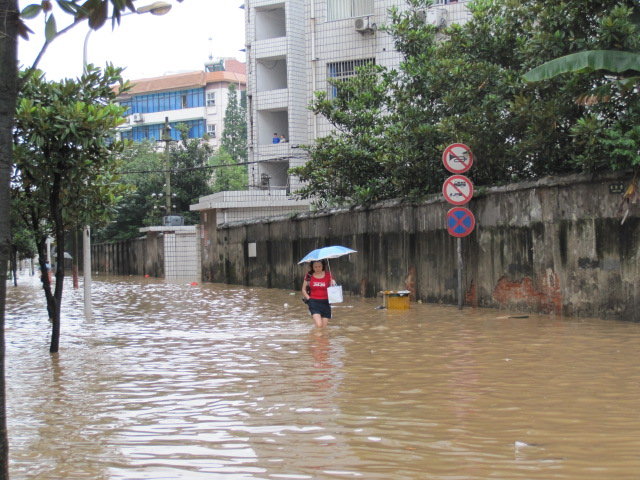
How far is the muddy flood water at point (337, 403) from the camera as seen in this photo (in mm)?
5121

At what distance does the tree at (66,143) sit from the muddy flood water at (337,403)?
213 cm

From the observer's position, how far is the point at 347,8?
34219 mm

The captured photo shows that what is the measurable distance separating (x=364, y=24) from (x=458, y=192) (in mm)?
19522

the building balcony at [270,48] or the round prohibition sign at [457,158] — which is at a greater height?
the building balcony at [270,48]

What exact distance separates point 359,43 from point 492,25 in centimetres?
1759

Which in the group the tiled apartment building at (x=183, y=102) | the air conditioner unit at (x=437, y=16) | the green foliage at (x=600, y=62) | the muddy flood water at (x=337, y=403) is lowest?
the muddy flood water at (x=337, y=403)

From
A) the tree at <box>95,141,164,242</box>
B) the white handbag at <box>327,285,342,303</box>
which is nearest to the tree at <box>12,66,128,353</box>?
the white handbag at <box>327,285,342,303</box>

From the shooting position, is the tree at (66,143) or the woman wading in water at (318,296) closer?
the tree at (66,143)

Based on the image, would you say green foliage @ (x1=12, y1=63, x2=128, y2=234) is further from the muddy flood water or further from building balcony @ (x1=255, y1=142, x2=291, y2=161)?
building balcony @ (x1=255, y1=142, x2=291, y2=161)

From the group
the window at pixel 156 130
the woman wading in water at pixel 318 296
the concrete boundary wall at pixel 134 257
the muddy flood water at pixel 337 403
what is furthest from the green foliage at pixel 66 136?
the window at pixel 156 130

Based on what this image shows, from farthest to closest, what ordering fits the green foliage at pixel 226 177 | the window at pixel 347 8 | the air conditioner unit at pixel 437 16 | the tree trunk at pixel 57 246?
the green foliage at pixel 226 177 < the window at pixel 347 8 < the air conditioner unit at pixel 437 16 < the tree trunk at pixel 57 246

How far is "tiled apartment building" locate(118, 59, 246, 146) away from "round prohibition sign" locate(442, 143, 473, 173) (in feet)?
194

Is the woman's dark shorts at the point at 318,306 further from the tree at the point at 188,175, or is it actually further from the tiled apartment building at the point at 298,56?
the tree at the point at 188,175

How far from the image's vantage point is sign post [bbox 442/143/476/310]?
14758mm
